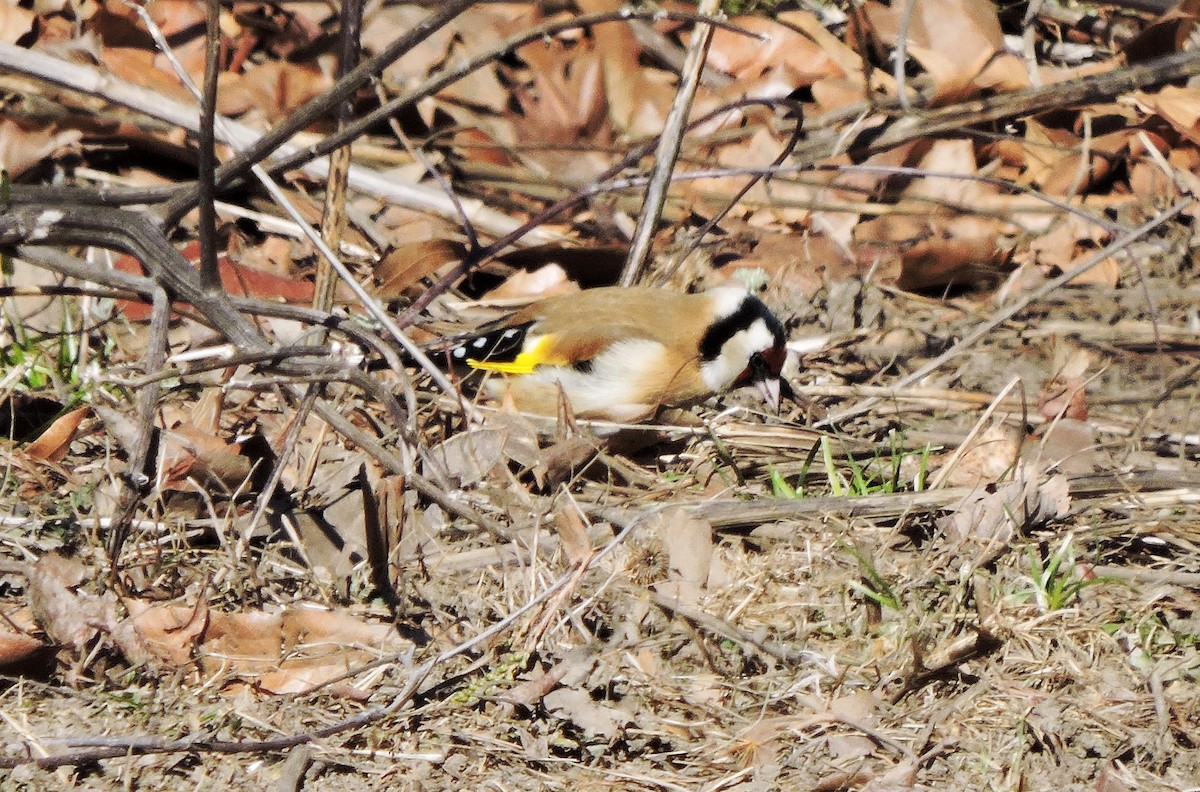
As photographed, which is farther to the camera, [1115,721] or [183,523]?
[183,523]

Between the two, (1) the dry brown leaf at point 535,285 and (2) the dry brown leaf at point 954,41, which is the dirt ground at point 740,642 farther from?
(2) the dry brown leaf at point 954,41

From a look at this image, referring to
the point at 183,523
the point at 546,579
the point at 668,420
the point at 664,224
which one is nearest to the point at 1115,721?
the point at 546,579

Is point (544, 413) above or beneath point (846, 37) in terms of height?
beneath

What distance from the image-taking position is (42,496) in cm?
327

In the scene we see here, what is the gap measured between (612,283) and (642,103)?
0.94 metres

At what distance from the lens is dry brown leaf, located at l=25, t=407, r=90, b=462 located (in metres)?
3.36

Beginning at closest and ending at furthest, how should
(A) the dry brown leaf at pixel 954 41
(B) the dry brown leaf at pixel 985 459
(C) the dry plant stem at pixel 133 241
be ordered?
1. (C) the dry plant stem at pixel 133 241
2. (B) the dry brown leaf at pixel 985 459
3. (A) the dry brown leaf at pixel 954 41

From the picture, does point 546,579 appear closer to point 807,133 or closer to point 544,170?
point 544,170

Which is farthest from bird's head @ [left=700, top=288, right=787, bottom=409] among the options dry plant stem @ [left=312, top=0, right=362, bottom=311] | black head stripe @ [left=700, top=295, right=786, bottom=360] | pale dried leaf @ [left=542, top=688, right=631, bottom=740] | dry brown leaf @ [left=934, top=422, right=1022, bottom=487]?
pale dried leaf @ [left=542, top=688, right=631, bottom=740]

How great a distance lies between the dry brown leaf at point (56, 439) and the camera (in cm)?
336

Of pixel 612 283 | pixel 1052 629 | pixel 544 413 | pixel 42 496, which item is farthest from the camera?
pixel 612 283

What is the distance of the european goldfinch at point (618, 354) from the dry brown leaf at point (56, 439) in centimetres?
113

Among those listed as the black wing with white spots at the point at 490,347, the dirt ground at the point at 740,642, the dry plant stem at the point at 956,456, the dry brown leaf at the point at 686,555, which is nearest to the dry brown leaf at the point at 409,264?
the black wing with white spots at the point at 490,347

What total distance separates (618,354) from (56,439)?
167 centimetres
